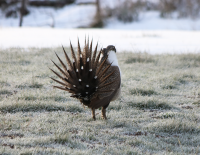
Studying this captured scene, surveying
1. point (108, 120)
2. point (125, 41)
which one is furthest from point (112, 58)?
point (125, 41)

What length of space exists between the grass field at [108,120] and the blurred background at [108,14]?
18.0 metres

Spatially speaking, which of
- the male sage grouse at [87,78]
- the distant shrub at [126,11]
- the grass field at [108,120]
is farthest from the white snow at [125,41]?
the distant shrub at [126,11]

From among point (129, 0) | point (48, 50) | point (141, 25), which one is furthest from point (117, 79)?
point (129, 0)

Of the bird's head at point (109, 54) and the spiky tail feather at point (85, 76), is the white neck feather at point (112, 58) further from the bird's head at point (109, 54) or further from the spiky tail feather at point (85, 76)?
the spiky tail feather at point (85, 76)

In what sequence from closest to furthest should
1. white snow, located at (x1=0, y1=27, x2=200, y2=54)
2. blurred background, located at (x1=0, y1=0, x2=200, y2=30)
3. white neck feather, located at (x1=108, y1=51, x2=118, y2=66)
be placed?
white neck feather, located at (x1=108, y1=51, x2=118, y2=66), white snow, located at (x1=0, y1=27, x2=200, y2=54), blurred background, located at (x1=0, y1=0, x2=200, y2=30)

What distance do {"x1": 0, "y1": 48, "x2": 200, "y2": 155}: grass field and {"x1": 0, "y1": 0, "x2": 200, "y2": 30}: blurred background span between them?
59.1ft

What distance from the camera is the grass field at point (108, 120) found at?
3.26 m

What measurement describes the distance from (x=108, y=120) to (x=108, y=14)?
22.4m

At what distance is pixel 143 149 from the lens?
3250mm

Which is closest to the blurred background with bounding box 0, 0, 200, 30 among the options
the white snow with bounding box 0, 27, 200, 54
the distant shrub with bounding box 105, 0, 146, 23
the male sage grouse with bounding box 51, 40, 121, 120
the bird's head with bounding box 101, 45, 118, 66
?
the distant shrub with bounding box 105, 0, 146, 23

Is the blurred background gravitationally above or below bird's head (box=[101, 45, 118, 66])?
above

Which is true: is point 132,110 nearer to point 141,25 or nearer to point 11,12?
point 141,25

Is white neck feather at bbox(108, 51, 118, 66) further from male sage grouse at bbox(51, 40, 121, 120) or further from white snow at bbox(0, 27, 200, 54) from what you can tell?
white snow at bbox(0, 27, 200, 54)

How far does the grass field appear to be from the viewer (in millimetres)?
3260
